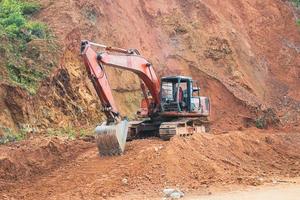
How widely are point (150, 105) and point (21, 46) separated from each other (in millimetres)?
6154

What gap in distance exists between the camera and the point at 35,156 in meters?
17.4

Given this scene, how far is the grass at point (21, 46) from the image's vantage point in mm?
21406

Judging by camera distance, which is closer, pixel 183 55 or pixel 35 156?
pixel 35 156

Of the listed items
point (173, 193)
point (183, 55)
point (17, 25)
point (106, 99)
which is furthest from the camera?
point (183, 55)

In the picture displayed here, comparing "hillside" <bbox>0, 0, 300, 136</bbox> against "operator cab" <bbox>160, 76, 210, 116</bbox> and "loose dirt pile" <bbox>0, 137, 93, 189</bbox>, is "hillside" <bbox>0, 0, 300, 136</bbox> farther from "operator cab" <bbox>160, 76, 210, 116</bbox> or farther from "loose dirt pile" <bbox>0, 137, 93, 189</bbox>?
"operator cab" <bbox>160, 76, 210, 116</bbox>

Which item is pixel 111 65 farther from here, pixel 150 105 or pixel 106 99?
pixel 150 105

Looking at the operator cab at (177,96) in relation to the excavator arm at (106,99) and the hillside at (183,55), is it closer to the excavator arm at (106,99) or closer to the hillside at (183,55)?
the excavator arm at (106,99)

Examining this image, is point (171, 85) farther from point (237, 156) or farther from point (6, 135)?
point (6, 135)

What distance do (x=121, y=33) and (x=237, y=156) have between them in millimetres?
10860

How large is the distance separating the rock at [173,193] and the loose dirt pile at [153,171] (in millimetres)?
336

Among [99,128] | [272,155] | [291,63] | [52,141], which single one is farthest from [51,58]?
[291,63]

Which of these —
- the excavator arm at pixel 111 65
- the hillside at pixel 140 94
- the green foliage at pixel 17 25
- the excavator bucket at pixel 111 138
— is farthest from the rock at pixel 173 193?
the green foliage at pixel 17 25

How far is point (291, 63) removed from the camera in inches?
1332

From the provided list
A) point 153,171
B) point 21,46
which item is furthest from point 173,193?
point 21,46
